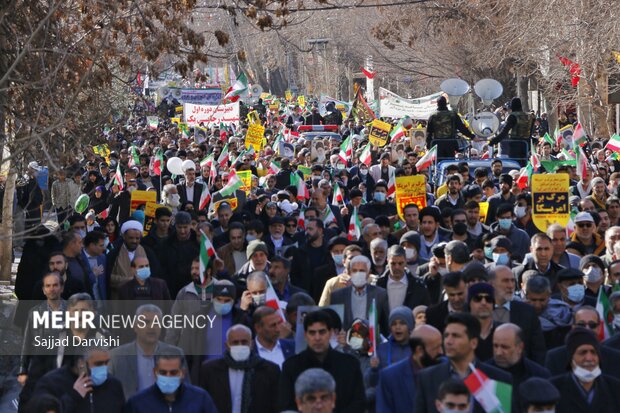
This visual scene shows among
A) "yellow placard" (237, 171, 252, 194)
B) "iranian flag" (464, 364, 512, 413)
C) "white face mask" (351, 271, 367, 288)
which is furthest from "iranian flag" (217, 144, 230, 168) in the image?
"iranian flag" (464, 364, 512, 413)

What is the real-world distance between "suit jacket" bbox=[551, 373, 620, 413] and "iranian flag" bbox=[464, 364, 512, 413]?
0.82 metres

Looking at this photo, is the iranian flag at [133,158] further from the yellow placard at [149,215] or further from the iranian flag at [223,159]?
the yellow placard at [149,215]

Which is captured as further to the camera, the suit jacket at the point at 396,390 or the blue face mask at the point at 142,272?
the blue face mask at the point at 142,272

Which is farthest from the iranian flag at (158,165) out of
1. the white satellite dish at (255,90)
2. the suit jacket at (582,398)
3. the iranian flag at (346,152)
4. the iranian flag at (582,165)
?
the white satellite dish at (255,90)

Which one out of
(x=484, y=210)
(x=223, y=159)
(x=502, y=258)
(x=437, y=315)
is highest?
(x=223, y=159)

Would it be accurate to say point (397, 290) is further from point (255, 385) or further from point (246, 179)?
point (246, 179)

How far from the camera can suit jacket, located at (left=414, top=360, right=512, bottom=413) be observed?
762 cm

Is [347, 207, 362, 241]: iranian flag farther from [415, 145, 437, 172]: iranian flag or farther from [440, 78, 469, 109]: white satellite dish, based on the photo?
[440, 78, 469, 109]: white satellite dish

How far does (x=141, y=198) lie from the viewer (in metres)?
16.0

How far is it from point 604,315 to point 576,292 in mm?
455

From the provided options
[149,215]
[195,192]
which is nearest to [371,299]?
[149,215]

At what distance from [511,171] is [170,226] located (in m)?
6.29

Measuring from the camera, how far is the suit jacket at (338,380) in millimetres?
8031

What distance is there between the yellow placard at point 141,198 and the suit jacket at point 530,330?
283 inches
